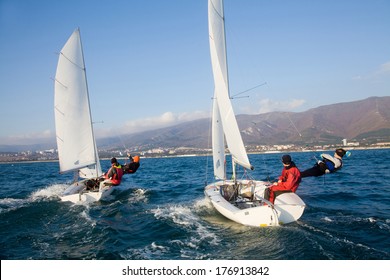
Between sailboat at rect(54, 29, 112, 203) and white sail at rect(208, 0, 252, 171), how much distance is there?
889 cm

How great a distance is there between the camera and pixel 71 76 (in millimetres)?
19016

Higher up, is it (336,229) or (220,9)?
(220,9)

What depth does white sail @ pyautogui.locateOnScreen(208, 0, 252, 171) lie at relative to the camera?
1268 centimetres

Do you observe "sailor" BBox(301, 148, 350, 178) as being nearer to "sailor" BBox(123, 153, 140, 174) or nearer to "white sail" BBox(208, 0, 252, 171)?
"white sail" BBox(208, 0, 252, 171)

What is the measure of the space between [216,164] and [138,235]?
7147 mm

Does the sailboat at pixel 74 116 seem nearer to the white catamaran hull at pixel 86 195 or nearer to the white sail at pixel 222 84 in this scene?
the white catamaran hull at pixel 86 195

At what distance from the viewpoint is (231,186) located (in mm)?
14188

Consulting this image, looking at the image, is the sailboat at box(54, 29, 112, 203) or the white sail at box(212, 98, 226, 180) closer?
the white sail at box(212, 98, 226, 180)

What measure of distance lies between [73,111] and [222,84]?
1123 cm

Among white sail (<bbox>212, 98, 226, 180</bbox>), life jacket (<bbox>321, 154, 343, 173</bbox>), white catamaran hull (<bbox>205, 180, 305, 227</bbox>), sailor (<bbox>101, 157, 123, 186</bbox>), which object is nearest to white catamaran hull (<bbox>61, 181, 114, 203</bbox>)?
sailor (<bbox>101, 157, 123, 186</bbox>)

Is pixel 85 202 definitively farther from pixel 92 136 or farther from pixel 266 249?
pixel 266 249

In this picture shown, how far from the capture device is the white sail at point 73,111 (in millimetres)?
18594

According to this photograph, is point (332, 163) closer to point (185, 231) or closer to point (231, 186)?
point (231, 186)
